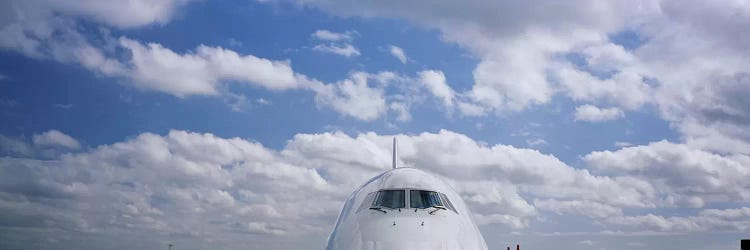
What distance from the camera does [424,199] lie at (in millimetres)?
23578

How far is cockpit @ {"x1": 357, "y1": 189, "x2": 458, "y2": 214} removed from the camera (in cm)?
2327

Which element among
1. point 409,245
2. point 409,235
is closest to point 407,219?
point 409,235

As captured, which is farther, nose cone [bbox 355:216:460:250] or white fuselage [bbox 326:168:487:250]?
white fuselage [bbox 326:168:487:250]

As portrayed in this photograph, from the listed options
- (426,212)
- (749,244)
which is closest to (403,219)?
(426,212)

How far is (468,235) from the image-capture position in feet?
74.1

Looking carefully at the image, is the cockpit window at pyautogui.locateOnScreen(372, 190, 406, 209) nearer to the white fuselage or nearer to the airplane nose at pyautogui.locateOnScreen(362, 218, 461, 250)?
the white fuselage

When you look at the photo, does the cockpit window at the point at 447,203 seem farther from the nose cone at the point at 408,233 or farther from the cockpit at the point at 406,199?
the nose cone at the point at 408,233

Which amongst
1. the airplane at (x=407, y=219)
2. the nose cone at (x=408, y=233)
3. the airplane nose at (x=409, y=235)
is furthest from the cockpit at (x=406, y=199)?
the airplane nose at (x=409, y=235)

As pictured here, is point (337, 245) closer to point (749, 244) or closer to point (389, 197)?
point (389, 197)

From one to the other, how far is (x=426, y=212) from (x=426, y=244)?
2.37m

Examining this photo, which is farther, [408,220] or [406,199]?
[406,199]

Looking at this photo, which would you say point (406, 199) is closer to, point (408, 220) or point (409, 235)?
point (408, 220)

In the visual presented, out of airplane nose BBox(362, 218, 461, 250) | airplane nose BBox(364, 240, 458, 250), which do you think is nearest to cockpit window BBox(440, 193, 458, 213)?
airplane nose BBox(362, 218, 461, 250)

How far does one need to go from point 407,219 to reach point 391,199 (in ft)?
6.08
